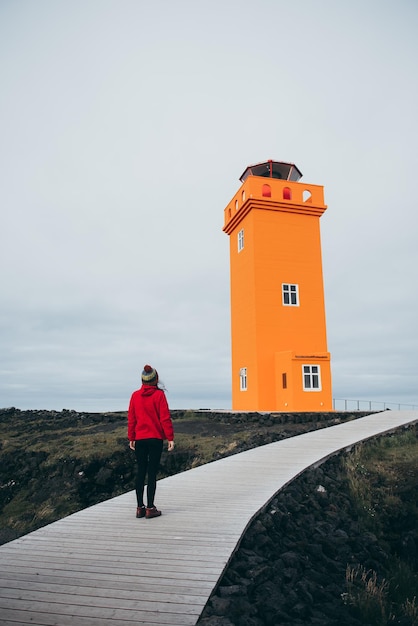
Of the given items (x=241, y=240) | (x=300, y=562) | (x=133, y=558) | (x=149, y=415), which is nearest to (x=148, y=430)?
(x=149, y=415)

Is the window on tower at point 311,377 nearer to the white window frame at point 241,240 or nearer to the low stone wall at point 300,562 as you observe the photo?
the white window frame at point 241,240

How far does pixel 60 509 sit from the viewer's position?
12461mm

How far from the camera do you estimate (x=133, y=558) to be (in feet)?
18.1


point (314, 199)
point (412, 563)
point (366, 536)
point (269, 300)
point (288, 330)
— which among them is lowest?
point (412, 563)

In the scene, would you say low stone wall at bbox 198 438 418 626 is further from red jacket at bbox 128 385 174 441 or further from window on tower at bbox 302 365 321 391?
window on tower at bbox 302 365 321 391

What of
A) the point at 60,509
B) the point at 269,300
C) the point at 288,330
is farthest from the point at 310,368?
the point at 60,509

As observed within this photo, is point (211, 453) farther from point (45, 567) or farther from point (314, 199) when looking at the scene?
point (314, 199)

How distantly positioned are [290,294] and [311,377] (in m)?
4.43

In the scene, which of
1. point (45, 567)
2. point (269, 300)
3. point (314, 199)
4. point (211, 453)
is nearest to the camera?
point (45, 567)

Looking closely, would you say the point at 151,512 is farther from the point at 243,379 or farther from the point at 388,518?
the point at 243,379

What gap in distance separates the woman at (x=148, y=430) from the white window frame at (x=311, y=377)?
14958mm

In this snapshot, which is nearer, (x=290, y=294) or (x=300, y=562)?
(x=300, y=562)

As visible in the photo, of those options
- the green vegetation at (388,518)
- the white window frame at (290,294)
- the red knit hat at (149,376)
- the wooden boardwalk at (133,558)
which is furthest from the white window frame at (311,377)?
the red knit hat at (149,376)

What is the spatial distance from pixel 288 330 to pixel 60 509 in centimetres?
1400
